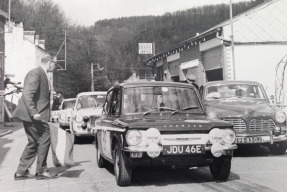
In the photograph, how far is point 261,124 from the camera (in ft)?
29.4

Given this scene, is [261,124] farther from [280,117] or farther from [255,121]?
[280,117]

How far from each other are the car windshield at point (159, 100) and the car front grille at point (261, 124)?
2.42 meters

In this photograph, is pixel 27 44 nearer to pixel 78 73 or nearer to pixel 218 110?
pixel 78 73

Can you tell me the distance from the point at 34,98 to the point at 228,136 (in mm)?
3129

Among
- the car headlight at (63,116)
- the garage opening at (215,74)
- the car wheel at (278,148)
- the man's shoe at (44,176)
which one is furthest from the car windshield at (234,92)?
the garage opening at (215,74)

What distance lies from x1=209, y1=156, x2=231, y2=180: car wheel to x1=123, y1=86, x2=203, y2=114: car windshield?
997mm

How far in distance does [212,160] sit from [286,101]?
54.1 feet

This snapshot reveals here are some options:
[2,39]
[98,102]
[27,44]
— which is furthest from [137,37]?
[98,102]

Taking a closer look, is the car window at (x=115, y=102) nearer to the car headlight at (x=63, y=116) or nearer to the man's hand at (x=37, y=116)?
the man's hand at (x=37, y=116)

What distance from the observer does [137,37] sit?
5234 centimetres

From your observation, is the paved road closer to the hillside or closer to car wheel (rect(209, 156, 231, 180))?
car wheel (rect(209, 156, 231, 180))

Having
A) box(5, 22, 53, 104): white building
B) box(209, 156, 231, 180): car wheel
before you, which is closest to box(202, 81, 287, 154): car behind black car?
box(209, 156, 231, 180): car wheel

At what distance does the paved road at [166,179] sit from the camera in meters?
5.80

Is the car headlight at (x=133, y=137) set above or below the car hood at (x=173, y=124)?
below
